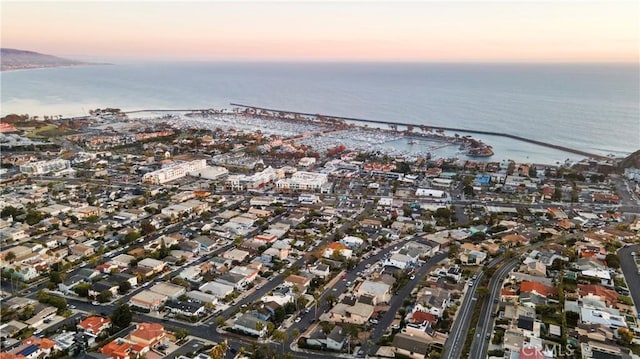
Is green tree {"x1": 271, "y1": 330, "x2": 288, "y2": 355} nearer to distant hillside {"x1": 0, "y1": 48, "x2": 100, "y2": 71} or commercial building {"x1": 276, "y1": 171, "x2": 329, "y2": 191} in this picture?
commercial building {"x1": 276, "y1": 171, "x2": 329, "y2": 191}

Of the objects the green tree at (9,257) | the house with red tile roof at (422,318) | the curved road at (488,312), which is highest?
the house with red tile roof at (422,318)

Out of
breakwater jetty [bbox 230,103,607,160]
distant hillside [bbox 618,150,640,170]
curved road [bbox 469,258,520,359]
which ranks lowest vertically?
curved road [bbox 469,258,520,359]

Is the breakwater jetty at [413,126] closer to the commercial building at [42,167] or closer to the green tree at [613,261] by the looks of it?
the green tree at [613,261]

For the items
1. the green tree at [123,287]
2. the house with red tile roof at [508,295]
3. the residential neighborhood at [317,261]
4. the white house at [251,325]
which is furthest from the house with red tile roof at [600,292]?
the green tree at [123,287]

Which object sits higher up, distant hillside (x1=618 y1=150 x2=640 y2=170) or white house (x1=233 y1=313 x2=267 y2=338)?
distant hillside (x1=618 y1=150 x2=640 y2=170)

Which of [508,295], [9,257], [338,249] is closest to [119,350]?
[9,257]

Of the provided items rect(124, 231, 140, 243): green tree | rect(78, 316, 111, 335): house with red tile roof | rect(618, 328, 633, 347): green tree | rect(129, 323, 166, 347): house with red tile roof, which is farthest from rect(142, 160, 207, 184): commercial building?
rect(618, 328, 633, 347): green tree

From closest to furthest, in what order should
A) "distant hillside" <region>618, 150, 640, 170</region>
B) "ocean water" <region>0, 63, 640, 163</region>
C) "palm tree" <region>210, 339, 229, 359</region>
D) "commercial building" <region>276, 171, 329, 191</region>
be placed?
"palm tree" <region>210, 339, 229, 359</region> < "commercial building" <region>276, 171, 329, 191</region> < "distant hillside" <region>618, 150, 640, 170</region> < "ocean water" <region>0, 63, 640, 163</region>

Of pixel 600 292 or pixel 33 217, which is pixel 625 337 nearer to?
pixel 600 292
